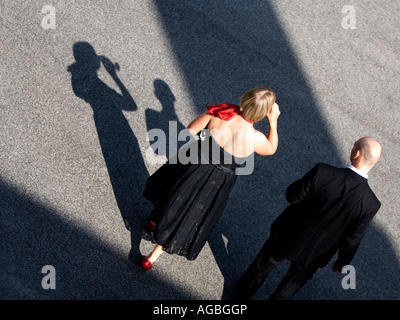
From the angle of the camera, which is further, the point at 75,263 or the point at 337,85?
the point at 337,85

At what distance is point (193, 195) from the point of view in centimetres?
405

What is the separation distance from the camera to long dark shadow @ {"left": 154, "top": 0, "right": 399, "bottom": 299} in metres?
4.79

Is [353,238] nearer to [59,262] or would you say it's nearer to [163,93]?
[59,262]

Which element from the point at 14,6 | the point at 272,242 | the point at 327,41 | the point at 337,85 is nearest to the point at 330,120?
the point at 337,85

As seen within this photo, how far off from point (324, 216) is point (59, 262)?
2.33 metres

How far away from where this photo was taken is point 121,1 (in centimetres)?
656

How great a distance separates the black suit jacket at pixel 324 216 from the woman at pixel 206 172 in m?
0.53

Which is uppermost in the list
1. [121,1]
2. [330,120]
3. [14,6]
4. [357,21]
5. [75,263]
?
[357,21]

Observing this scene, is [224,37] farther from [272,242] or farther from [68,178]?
[272,242]

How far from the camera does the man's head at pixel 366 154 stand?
3400 mm

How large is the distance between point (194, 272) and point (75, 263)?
1.08 meters

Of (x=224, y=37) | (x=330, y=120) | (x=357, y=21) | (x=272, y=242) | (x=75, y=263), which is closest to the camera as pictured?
(x=272, y=242)
